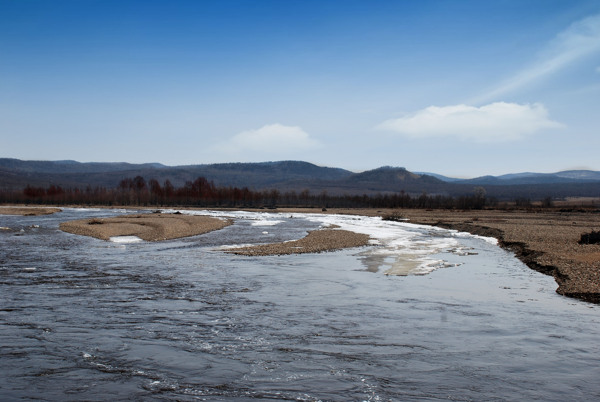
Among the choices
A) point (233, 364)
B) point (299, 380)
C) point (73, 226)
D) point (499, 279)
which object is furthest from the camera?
point (73, 226)

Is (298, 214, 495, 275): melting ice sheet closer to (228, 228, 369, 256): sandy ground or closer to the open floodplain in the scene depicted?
the open floodplain

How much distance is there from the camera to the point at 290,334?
12852 millimetres

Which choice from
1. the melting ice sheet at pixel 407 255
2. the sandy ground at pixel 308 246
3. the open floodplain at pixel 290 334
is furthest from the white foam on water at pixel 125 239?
the melting ice sheet at pixel 407 255

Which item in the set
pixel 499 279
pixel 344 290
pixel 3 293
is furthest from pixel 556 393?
pixel 3 293

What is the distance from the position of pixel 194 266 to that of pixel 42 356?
550 inches

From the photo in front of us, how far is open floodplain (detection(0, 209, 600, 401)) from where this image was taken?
944 centimetres

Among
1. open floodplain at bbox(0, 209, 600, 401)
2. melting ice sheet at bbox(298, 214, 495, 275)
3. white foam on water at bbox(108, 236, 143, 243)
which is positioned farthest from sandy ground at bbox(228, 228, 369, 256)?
white foam on water at bbox(108, 236, 143, 243)

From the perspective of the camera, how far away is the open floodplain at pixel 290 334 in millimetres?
9438

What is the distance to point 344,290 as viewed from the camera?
62.5 feet

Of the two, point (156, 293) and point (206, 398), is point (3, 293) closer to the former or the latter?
point (156, 293)

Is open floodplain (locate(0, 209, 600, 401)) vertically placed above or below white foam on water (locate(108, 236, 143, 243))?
above

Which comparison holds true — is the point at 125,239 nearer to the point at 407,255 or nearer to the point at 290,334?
the point at 407,255

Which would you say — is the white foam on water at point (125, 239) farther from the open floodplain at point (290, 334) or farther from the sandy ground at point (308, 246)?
the open floodplain at point (290, 334)

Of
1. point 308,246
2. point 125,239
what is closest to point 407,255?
point 308,246
